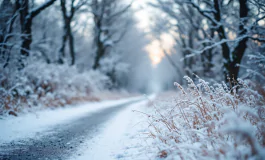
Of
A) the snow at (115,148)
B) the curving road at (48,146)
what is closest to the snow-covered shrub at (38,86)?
the curving road at (48,146)

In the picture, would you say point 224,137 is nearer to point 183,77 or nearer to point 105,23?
point 183,77

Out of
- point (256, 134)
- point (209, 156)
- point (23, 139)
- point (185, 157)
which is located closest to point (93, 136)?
point (23, 139)

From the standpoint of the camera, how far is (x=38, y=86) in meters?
7.14

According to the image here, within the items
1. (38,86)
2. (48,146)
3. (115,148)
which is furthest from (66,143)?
(38,86)

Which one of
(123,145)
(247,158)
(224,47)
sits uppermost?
(224,47)

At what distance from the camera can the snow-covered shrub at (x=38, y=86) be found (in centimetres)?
508

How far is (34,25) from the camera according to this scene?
579 inches

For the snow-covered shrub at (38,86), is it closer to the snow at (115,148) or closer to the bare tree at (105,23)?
the snow at (115,148)

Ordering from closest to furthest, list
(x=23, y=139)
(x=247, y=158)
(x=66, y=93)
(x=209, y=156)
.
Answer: (x=247, y=158) < (x=209, y=156) < (x=23, y=139) < (x=66, y=93)

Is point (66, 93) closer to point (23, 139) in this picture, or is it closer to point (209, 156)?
point (23, 139)

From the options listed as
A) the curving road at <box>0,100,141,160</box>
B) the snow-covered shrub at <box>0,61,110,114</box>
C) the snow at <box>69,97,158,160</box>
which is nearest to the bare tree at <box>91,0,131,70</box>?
the snow-covered shrub at <box>0,61,110,114</box>

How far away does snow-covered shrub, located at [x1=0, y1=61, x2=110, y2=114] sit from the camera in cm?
508

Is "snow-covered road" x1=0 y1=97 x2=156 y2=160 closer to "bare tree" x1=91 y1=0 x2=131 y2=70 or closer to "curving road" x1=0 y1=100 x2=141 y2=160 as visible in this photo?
"curving road" x1=0 y1=100 x2=141 y2=160

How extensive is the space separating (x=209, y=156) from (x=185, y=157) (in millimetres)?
271
